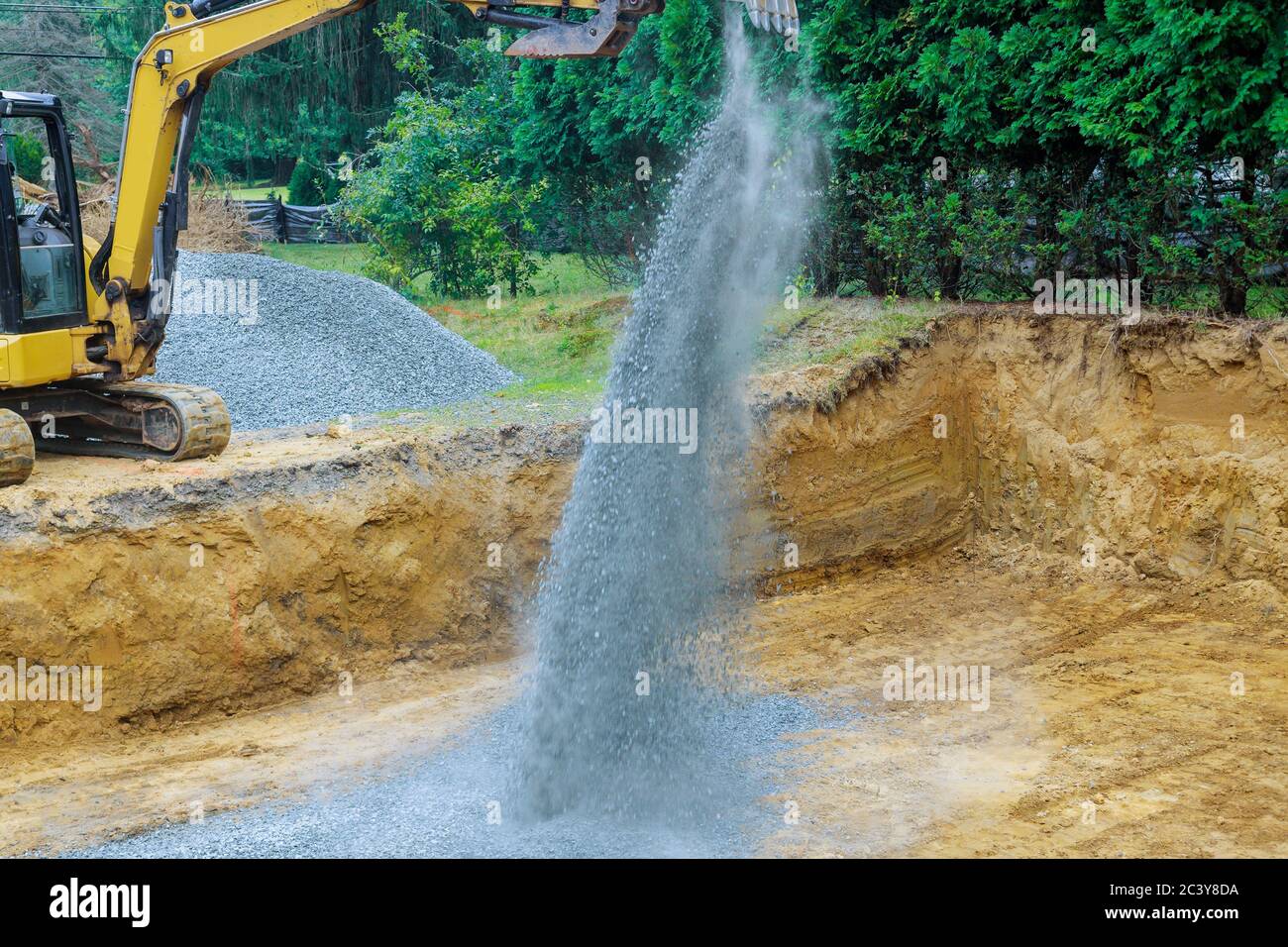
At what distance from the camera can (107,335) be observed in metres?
9.55

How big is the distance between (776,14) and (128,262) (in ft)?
17.1

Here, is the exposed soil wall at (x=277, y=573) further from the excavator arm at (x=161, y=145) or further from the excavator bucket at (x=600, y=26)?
the excavator bucket at (x=600, y=26)

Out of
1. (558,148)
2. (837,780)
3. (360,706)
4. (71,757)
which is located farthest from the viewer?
(558,148)

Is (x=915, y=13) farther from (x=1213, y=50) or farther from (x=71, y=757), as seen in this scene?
(x=71, y=757)

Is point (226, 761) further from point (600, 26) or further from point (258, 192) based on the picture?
point (258, 192)

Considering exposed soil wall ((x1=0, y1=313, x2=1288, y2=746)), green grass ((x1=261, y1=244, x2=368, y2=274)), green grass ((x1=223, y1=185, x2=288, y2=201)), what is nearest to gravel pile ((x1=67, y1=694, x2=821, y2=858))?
exposed soil wall ((x1=0, y1=313, x2=1288, y2=746))

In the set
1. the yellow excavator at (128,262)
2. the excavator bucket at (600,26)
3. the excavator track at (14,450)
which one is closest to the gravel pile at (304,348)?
the yellow excavator at (128,262)

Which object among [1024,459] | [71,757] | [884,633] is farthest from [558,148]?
[71,757]

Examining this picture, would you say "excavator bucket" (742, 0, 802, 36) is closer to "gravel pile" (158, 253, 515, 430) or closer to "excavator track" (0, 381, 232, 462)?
"excavator track" (0, 381, 232, 462)

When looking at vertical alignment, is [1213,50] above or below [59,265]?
above

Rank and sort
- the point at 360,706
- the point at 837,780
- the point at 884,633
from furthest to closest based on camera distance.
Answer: the point at 884,633 < the point at 360,706 < the point at 837,780

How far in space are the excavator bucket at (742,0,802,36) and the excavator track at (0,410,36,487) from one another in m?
5.50

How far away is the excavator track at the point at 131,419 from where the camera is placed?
9312 mm

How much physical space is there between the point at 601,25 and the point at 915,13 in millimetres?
5114
